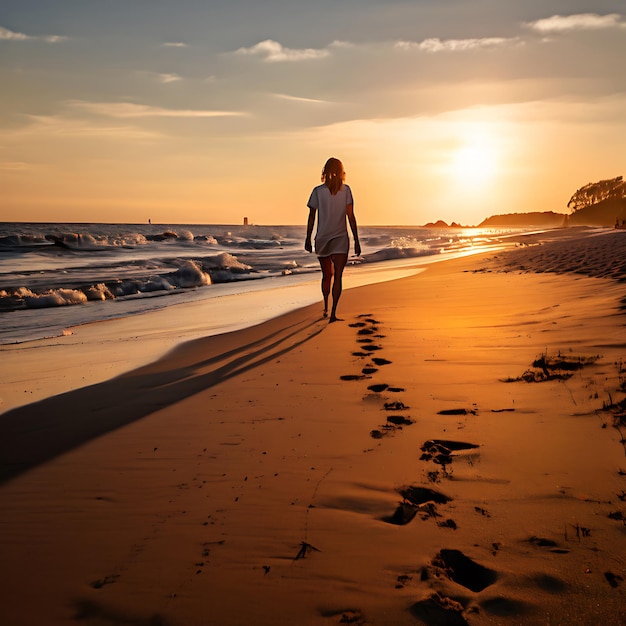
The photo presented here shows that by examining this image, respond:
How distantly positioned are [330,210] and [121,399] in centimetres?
428

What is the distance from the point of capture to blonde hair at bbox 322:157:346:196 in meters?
7.27

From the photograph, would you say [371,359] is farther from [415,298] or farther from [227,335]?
[415,298]

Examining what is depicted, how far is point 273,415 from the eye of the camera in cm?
350

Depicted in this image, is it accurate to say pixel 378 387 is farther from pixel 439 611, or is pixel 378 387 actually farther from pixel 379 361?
pixel 439 611

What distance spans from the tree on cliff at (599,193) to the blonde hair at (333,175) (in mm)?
88377

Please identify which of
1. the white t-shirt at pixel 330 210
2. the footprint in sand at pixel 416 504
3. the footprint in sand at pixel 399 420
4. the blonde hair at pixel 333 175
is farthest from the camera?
the white t-shirt at pixel 330 210

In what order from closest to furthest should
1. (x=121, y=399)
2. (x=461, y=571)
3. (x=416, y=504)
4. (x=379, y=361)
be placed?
(x=461, y=571) → (x=416, y=504) → (x=121, y=399) → (x=379, y=361)

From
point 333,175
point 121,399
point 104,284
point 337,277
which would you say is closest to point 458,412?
point 121,399

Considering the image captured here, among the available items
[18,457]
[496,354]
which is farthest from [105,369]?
[496,354]

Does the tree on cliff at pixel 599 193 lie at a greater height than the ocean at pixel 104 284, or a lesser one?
greater

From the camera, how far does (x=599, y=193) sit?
94.5 m

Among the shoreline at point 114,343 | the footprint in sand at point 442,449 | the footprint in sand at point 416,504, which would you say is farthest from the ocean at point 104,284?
the footprint in sand at point 416,504

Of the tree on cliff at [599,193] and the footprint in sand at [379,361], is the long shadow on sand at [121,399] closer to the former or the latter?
the footprint in sand at [379,361]

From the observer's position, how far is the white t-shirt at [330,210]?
7441 millimetres
